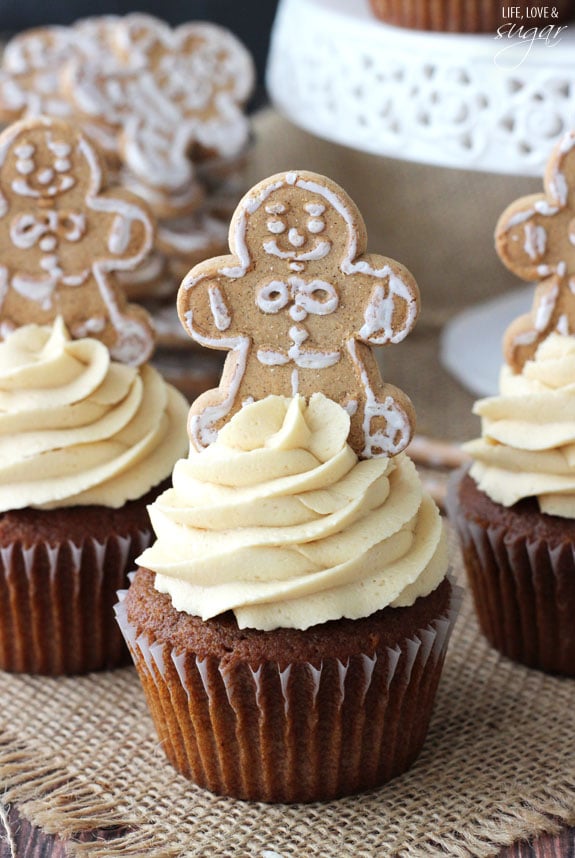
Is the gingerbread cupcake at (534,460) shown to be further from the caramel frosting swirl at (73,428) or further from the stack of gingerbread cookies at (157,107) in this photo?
the stack of gingerbread cookies at (157,107)

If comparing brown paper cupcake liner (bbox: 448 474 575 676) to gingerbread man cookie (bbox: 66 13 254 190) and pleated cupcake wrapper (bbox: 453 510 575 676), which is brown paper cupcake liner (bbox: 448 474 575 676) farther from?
gingerbread man cookie (bbox: 66 13 254 190)

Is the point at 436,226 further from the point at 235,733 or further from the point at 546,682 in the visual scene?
the point at 235,733

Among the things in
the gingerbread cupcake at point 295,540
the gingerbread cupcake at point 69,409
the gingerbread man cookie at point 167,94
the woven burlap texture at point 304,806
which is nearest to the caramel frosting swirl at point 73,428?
the gingerbread cupcake at point 69,409

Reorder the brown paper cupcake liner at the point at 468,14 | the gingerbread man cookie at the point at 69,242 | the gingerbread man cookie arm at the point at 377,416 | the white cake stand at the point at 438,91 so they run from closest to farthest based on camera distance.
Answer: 1. the gingerbread man cookie arm at the point at 377,416
2. the gingerbread man cookie at the point at 69,242
3. the white cake stand at the point at 438,91
4. the brown paper cupcake liner at the point at 468,14

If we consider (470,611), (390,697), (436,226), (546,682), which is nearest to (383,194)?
(436,226)

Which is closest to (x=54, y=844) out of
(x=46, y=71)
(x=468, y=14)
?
(x=468, y=14)

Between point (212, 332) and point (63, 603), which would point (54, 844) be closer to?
point (63, 603)

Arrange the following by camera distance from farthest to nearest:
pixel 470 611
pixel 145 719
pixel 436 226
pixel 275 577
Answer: pixel 436 226 < pixel 470 611 < pixel 145 719 < pixel 275 577
